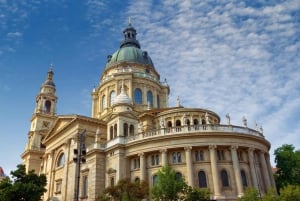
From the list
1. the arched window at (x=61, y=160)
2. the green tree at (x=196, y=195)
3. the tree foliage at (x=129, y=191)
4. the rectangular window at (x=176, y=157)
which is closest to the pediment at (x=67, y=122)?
the arched window at (x=61, y=160)

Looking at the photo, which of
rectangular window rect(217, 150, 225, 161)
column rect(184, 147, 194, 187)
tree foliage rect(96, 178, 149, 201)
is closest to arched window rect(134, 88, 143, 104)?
column rect(184, 147, 194, 187)

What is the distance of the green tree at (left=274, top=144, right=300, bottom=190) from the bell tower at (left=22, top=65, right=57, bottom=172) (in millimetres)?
43410

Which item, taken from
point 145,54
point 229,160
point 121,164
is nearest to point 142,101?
point 145,54

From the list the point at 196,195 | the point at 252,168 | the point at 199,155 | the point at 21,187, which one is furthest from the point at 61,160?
the point at 252,168

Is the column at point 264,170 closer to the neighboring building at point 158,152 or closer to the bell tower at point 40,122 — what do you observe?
the neighboring building at point 158,152

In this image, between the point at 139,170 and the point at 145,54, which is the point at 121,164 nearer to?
the point at 139,170

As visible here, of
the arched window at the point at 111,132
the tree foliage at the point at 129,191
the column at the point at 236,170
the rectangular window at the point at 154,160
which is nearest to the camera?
the tree foliage at the point at 129,191

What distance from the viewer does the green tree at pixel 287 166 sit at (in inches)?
1672

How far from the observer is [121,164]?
34406 mm

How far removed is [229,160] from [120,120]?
44.8 feet

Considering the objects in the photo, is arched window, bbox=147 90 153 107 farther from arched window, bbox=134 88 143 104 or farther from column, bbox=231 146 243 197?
column, bbox=231 146 243 197

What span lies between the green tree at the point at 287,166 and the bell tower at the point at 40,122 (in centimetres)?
4341

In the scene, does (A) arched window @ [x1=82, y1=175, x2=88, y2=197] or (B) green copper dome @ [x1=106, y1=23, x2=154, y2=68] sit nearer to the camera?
(A) arched window @ [x1=82, y1=175, x2=88, y2=197]

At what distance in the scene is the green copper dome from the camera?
59.7 m
